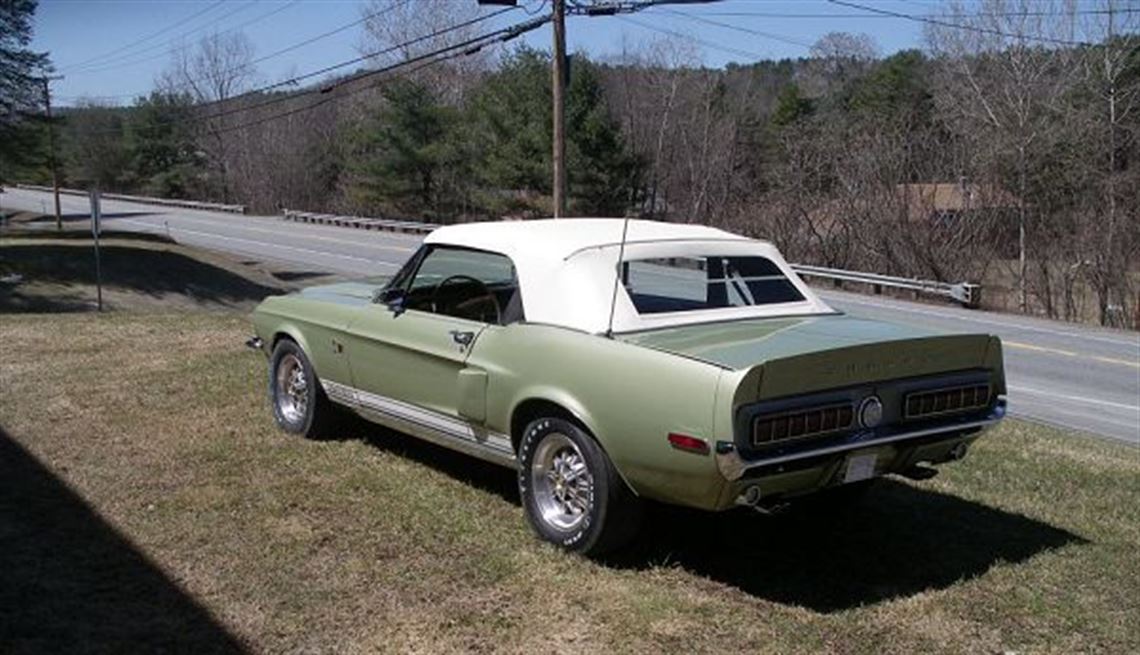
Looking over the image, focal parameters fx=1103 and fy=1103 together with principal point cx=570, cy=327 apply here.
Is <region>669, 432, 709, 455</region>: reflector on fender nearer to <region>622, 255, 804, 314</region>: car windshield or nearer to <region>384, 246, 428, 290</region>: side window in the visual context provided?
<region>622, 255, 804, 314</region>: car windshield

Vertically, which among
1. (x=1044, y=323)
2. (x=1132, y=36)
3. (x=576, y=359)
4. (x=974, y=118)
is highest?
(x=1132, y=36)

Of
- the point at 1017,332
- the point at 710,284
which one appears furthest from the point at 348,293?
the point at 1017,332

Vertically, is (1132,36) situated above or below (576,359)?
above

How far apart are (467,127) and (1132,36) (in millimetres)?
30465

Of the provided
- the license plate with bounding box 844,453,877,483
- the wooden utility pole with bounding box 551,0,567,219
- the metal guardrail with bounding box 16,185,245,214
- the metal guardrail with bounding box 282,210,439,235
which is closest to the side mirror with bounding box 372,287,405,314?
the license plate with bounding box 844,453,877,483

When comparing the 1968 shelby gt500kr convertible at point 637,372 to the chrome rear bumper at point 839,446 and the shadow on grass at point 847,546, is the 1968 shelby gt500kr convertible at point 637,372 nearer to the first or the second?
the chrome rear bumper at point 839,446

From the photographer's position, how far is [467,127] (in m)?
55.9

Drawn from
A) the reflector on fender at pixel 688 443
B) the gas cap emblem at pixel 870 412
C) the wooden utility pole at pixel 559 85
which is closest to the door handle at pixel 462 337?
the reflector on fender at pixel 688 443

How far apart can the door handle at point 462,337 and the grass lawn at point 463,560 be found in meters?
0.85

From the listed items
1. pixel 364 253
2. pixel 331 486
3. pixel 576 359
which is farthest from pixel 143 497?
pixel 364 253

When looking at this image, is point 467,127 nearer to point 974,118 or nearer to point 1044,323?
point 974,118

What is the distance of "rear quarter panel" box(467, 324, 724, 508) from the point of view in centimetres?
429

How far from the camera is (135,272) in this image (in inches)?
1053

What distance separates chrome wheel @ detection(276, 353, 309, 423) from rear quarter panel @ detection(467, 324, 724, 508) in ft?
7.40
